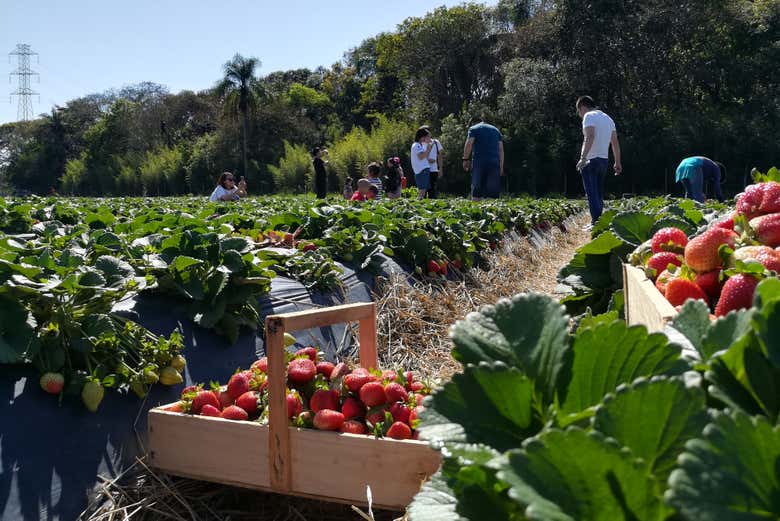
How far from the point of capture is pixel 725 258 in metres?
1.67

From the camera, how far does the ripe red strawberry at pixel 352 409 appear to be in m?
2.04

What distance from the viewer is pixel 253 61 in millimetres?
45969

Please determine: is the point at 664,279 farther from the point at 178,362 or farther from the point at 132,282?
the point at 132,282

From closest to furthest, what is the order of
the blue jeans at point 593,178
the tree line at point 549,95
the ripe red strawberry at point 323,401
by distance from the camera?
1. the ripe red strawberry at point 323,401
2. the blue jeans at point 593,178
3. the tree line at point 549,95

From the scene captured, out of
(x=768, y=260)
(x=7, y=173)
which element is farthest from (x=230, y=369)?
(x=7, y=173)

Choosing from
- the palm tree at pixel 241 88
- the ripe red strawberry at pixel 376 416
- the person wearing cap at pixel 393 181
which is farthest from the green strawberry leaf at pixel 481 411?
the palm tree at pixel 241 88

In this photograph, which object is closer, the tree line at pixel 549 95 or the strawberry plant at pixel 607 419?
the strawberry plant at pixel 607 419

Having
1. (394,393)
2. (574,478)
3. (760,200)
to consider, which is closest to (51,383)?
(394,393)

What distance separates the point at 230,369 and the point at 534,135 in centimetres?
2835

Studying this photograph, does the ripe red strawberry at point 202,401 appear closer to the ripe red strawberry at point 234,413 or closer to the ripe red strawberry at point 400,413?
the ripe red strawberry at point 234,413

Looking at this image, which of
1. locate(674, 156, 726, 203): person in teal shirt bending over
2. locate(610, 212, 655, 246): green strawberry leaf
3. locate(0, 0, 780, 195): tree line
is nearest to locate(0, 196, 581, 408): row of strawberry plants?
locate(610, 212, 655, 246): green strawberry leaf

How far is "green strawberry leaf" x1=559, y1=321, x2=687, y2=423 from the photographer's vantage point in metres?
0.71

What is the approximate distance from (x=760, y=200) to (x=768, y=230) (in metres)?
0.32

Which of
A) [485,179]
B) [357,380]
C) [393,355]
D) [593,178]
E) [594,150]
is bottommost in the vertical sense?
[393,355]
